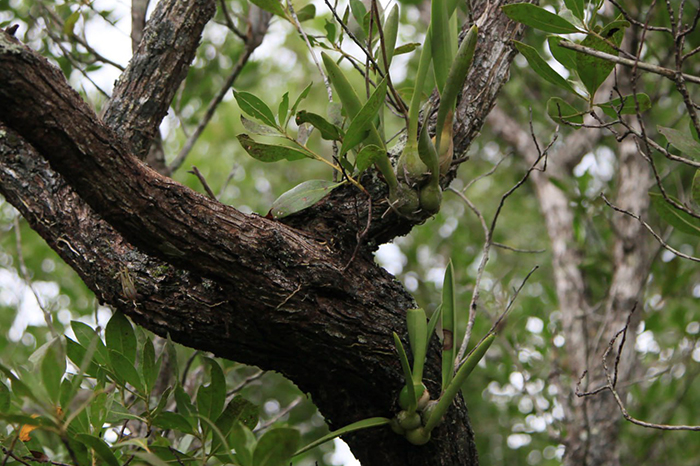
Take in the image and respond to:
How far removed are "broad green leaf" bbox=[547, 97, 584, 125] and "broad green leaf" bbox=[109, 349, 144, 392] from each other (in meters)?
0.93

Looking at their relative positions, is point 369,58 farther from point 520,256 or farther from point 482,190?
point 482,190

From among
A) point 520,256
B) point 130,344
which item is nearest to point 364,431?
point 130,344

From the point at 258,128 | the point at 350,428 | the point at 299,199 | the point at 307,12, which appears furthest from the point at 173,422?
the point at 307,12

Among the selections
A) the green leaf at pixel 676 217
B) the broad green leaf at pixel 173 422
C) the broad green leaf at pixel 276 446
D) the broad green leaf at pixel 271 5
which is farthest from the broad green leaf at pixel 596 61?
the broad green leaf at pixel 173 422

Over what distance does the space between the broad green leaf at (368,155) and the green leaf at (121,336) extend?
524 mm

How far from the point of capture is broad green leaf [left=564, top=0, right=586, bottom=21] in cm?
116

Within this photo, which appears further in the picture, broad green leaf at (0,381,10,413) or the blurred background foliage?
the blurred background foliage

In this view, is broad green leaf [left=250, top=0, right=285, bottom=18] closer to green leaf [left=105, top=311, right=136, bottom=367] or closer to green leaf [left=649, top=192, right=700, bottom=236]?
green leaf [left=105, top=311, right=136, bottom=367]

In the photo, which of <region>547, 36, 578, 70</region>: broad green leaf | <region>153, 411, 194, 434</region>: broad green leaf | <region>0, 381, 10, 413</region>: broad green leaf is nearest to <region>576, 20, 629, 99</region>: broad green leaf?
<region>547, 36, 578, 70</region>: broad green leaf

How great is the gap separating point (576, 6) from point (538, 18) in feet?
0.25

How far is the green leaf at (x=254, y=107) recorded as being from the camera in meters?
1.23

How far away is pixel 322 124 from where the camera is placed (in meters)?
1.18

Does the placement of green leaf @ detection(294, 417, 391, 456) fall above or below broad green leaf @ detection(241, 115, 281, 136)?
below

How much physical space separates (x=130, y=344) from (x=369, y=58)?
28.7 inches
